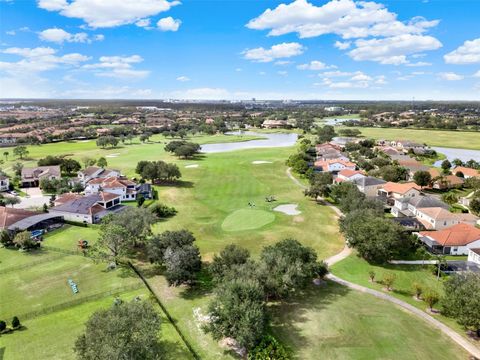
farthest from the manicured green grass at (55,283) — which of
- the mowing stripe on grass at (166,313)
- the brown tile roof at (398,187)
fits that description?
the brown tile roof at (398,187)

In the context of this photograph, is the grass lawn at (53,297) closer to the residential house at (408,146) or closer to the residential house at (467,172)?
the residential house at (467,172)

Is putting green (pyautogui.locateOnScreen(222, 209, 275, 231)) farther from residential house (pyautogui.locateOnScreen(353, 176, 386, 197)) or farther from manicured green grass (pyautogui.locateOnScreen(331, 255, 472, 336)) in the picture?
residential house (pyautogui.locateOnScreen(353, 176, 386, 197))

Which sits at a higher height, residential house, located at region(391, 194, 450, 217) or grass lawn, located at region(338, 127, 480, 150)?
grass lawn, located at region(338, 127, 480, 150)

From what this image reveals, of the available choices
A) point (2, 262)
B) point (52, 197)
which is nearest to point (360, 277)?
point (2, 262)

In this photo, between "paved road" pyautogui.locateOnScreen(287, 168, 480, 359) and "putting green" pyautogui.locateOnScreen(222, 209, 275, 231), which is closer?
"paved road" pyautogui.locateOnScreen(287, 168, 480, 359)

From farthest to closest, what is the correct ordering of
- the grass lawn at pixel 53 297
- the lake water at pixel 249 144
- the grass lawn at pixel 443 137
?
1. the grass lawn at pixel 443 137
2. the lake water at pixel 249 144
3. the grass lawn at pixel 53 297

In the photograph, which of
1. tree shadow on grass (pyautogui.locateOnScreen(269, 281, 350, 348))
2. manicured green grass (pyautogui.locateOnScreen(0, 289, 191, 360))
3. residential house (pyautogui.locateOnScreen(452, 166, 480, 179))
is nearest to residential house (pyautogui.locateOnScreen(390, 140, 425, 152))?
residential house (pyautogui.locateOnScreen(452, 166, 480, 179))
